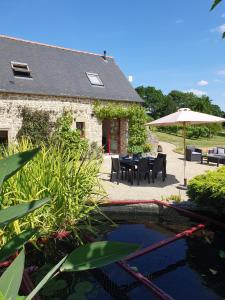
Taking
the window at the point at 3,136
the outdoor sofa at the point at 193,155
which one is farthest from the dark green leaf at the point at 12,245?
the outdoor sofa at the point at 193,155

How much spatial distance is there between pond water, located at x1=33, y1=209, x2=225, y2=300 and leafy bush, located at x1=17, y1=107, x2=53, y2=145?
9.13 metres

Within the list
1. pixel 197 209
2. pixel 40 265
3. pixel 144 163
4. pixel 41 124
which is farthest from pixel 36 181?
pixel 41 124

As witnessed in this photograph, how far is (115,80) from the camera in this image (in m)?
18.0

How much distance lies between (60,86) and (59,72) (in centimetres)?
135

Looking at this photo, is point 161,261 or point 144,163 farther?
→ point 144,163

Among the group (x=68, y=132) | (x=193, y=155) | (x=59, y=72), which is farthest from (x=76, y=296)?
(x=59, y=72)

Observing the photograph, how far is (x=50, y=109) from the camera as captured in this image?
47.0ft

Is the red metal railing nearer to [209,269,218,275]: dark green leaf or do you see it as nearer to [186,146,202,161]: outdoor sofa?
[209,269,218,275]: dark green leaf

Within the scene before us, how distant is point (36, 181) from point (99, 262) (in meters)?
3.07

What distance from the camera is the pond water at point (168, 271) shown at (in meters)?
3.28

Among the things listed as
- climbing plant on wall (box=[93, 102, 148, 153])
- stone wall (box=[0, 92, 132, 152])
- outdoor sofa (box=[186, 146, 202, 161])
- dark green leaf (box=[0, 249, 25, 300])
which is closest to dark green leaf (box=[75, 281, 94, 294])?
dark green leaf (box=[0, 249, 25, 300])

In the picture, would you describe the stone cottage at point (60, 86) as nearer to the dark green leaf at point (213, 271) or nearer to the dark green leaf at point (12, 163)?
the dark green leaf at point (213, 271)

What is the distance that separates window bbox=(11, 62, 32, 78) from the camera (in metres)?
14.0

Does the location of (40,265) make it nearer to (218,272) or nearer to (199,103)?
(218,272)
